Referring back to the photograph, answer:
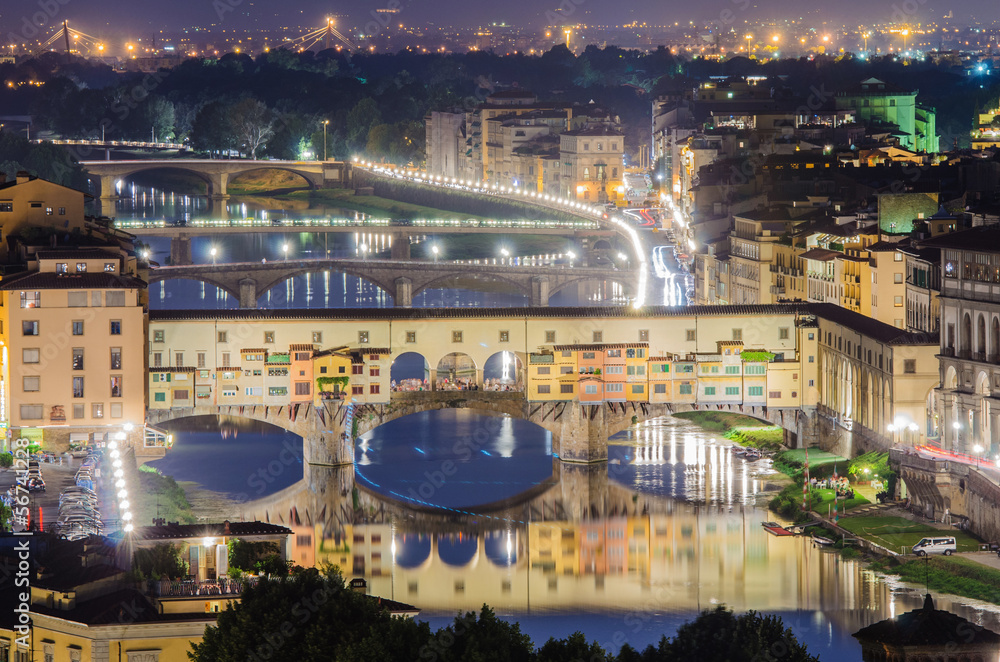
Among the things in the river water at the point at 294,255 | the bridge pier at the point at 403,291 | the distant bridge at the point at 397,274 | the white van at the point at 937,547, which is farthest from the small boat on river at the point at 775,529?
the bridge pier at the point at 403,291

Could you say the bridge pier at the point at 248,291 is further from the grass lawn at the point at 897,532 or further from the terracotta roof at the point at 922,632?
the terracotta roof at the point at 922,632

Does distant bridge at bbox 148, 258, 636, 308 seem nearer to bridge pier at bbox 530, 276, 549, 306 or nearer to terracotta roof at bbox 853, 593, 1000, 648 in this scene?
bridge pier at bbox 530, 276, 549, 306

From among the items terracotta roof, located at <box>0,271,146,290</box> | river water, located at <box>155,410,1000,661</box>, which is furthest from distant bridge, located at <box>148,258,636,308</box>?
terracotta roof, located at <box>0,271,146,290</box>

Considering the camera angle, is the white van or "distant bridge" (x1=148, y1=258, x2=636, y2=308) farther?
"distant bridge" (x1=148, y1=258, x2=636, y2=308)

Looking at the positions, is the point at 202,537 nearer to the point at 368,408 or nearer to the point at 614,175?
the point at 368,408

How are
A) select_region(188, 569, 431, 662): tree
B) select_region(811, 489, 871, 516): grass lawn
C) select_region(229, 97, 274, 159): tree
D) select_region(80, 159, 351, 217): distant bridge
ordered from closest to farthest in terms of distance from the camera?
select_region(188, 569, 431, 662): tree < select_region(811, 489, 871, 516): grass lawn < select_region(80, 159, 351, 217): distant bridge < select_region(229, 97, 274, 159): tree

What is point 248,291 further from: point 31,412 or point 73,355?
point 31,412
